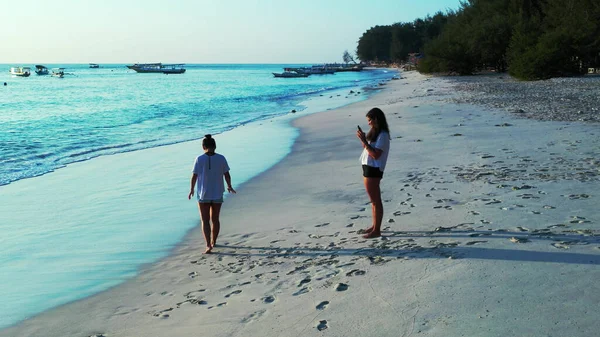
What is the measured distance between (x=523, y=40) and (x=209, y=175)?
49.4m

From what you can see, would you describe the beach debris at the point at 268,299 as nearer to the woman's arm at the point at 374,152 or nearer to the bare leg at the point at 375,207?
the bare leg at the point at 375,207

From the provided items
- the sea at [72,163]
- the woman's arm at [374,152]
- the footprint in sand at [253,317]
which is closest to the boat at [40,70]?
the sea at [72,163]

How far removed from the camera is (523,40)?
163 feet

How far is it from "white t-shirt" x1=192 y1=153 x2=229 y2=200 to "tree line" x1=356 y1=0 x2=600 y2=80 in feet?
134

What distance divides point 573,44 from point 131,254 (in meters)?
45.6

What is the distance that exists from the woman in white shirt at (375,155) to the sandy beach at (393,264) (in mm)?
295

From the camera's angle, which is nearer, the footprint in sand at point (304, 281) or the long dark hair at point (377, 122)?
the footprint in sand at point (304, 281)

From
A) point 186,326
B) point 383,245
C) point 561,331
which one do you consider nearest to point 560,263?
point 561,331

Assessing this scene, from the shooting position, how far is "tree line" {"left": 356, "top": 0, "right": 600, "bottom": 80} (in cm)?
4297

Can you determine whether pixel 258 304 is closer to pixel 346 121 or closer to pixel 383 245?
pixel 383 245

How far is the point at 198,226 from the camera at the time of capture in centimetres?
854

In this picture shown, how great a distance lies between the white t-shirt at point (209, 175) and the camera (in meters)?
7.25

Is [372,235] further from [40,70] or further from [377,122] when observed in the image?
[40,70]

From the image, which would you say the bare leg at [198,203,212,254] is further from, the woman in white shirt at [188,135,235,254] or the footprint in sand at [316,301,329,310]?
the footprint in sand at [316,301,329,310]
